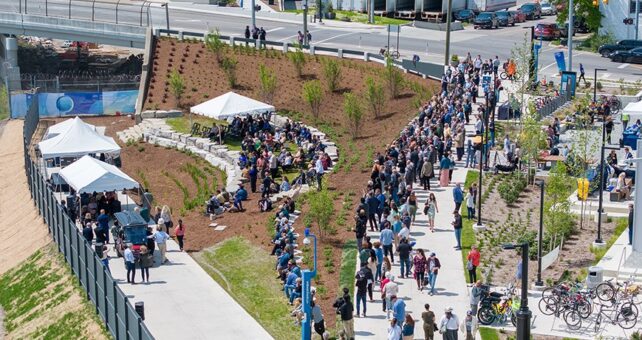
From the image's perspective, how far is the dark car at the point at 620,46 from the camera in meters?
76.6

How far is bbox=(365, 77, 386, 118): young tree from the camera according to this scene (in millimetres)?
61219

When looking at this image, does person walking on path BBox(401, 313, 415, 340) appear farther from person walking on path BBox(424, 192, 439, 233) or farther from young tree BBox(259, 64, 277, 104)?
young tree BBox(259, 64, 277, 104)

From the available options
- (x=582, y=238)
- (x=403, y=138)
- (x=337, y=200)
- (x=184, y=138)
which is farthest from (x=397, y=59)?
(x=582, y=238)

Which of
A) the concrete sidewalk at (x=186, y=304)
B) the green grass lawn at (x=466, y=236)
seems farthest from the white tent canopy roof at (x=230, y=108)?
the concrete sidewalk at (x=186, y=304)

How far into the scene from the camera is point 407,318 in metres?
31.0

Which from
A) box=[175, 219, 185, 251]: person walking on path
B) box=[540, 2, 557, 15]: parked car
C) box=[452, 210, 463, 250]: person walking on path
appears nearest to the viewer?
box=[452, 210, 463, 250]: person walking on path

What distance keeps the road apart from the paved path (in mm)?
30291

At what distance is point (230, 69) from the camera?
230 feet

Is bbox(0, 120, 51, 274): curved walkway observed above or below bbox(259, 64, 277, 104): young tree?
below

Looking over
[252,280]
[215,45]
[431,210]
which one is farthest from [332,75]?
[252,280]

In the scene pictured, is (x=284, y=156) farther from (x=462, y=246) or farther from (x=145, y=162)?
(x=462, y=246)

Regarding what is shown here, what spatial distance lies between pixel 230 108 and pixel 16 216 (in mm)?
12676

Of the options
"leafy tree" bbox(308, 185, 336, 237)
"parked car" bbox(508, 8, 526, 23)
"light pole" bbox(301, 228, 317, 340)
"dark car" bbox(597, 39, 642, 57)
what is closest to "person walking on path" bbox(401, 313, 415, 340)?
"light pole" bbox(301, 228, 317, 340)

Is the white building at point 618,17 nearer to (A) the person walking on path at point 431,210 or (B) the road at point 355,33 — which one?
(B) the road at point 355,33
